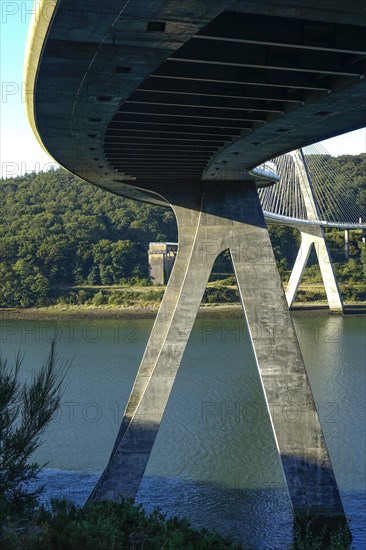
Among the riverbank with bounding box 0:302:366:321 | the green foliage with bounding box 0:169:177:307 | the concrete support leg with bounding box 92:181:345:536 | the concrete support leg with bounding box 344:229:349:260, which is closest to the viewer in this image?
the concrete support leg with bounding box 92:181:345:536

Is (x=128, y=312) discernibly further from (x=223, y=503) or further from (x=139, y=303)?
(x=223, y=503)

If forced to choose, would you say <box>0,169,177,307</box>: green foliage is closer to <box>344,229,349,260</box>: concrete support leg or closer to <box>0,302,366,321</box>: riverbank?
<box>0,302,366,321</box>: riverbank

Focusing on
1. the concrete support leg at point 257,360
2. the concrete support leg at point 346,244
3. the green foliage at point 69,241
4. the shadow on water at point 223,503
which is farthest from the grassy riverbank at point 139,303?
the shadow on water at point 223,503

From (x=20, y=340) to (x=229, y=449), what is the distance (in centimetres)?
1954

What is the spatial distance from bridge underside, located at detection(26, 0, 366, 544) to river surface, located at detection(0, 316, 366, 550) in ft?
2.97

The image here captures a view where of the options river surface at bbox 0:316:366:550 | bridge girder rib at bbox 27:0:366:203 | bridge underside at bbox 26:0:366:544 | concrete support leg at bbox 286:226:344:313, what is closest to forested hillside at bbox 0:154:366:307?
concrete support leg at bbox 286:226:344:313

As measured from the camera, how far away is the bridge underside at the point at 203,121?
18.1 ft

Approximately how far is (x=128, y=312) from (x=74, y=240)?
8560mm

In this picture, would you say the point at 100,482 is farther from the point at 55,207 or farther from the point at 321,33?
the point at 55,207

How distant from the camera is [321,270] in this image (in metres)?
41.4

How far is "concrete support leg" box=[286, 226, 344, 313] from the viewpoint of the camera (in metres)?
40.9

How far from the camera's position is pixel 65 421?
16609 millimetres

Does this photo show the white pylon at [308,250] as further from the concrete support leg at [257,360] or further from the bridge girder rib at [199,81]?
the bridge girder rib at [199,81]

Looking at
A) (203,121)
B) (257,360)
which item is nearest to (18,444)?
(257,360)
